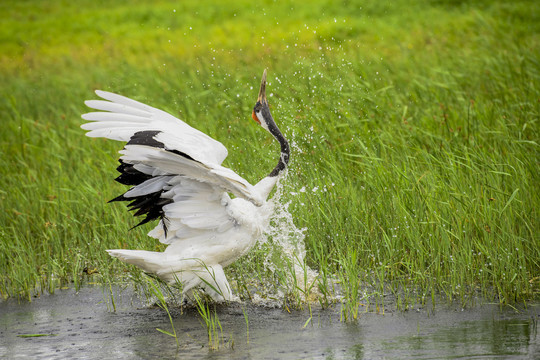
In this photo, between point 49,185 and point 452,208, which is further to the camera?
point 49,185

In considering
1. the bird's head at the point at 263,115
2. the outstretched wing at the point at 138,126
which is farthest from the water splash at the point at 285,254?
the outstretched wing at the point at 138,126

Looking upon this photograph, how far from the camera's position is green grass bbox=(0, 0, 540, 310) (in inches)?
200

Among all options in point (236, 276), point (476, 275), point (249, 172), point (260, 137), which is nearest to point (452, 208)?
point (476, 275)

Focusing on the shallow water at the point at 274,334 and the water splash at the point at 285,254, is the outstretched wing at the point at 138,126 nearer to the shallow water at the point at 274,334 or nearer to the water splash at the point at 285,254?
the water splash at the point at 285,254

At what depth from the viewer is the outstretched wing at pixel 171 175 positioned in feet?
14.9

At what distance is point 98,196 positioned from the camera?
6.73 meters

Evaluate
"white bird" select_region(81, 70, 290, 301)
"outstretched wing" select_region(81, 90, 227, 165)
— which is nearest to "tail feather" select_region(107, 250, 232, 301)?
"white bird" select_region(81, 70, 290, 301)

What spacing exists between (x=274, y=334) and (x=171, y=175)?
1.32 metres

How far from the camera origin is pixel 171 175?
492 cm

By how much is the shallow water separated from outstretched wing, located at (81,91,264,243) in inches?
27.3

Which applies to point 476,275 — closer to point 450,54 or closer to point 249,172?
point 249,172

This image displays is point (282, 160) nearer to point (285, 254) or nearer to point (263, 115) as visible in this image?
point (263, 115)

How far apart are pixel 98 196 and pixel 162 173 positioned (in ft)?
6.70

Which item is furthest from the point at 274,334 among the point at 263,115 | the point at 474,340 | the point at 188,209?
the point at 263,115
